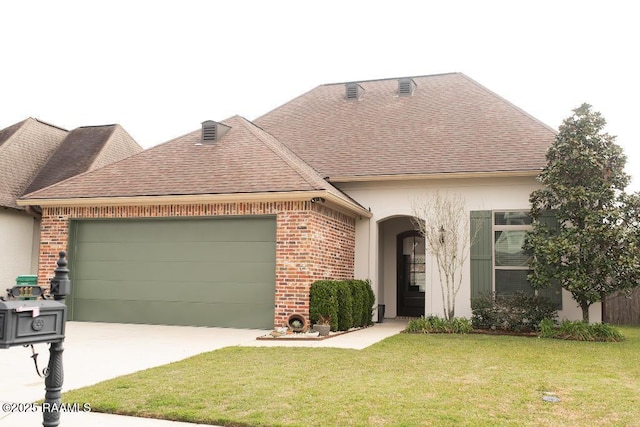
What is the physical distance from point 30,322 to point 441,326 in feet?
33.1

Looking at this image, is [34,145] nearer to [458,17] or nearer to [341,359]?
[458,17]

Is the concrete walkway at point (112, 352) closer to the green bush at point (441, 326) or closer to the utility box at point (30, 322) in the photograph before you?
the green bush at point (441, 326)

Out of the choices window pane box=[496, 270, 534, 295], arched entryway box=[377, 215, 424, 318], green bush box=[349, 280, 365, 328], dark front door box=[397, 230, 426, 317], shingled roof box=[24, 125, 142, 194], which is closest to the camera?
green bush box=[349, 280, 365, 328]

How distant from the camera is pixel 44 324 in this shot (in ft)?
13.3

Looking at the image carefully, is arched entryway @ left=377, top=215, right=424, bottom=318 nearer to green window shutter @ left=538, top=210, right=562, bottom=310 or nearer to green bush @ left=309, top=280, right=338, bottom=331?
green window shutter @ left=538, top=210, right=562, bottom=310

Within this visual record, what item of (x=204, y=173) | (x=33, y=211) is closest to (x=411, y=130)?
(x=204, y=173)

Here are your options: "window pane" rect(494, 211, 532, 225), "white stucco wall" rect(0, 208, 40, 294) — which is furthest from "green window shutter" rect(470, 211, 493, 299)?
"white stucco wall" rect(0, 208, 40, 294)

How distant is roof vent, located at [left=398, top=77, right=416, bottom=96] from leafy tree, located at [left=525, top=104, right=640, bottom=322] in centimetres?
595

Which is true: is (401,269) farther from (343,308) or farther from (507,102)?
(507,102)

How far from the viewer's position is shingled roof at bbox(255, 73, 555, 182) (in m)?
14.3

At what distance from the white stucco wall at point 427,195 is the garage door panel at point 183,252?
3.28 metres

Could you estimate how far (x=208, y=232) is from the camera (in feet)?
43.1

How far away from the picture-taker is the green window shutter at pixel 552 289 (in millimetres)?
13141

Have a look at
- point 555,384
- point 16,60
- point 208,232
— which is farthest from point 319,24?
point 16,60
